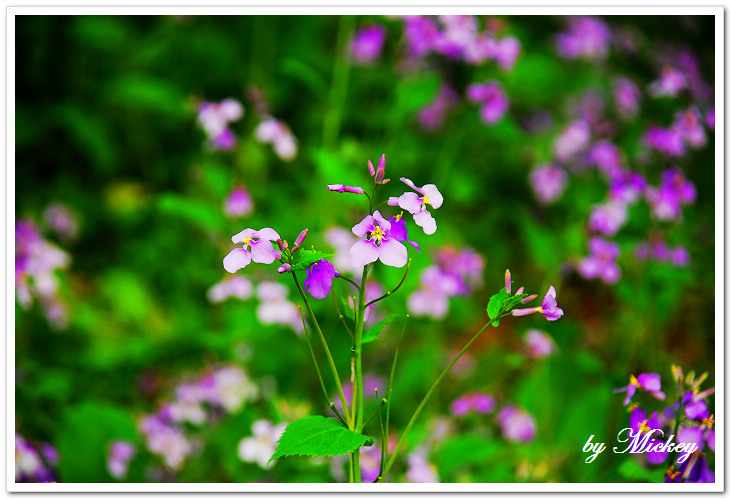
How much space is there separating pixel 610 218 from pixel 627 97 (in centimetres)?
97

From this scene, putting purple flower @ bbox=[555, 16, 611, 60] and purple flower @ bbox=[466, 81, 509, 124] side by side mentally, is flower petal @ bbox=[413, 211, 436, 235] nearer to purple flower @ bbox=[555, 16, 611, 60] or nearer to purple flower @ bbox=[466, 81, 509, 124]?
purple flower @ bbox=[466, 81, 509, 124]

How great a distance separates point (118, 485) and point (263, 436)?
44 centimetres

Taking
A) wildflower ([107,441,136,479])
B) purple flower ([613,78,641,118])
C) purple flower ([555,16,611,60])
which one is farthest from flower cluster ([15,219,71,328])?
purple flower ([555,16,611,60])

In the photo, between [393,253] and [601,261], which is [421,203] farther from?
[601,261]

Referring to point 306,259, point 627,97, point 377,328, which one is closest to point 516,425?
point 377,328

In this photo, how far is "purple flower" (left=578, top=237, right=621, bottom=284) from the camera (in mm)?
1922

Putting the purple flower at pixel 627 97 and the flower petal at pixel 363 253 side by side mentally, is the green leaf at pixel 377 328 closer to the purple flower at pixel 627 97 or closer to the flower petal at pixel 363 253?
the flower petal at pixel 363 253

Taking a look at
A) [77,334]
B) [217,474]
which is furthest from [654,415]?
[77,334]

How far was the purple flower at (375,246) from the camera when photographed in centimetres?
89

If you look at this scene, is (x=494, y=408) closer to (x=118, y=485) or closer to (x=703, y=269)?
(x=703, y=269)

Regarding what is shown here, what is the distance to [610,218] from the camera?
80.0 inches

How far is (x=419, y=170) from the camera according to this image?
9.14 ft

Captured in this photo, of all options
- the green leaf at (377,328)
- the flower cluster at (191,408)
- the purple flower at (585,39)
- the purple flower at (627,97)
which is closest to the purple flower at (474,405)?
the flower cluster at (191,408)

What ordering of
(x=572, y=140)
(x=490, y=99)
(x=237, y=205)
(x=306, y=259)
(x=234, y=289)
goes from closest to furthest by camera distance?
(x=306, y=259)
(x=234, y=289)
(x=237, y=205)
(x=490, y=99)
(x=572, y=140)
